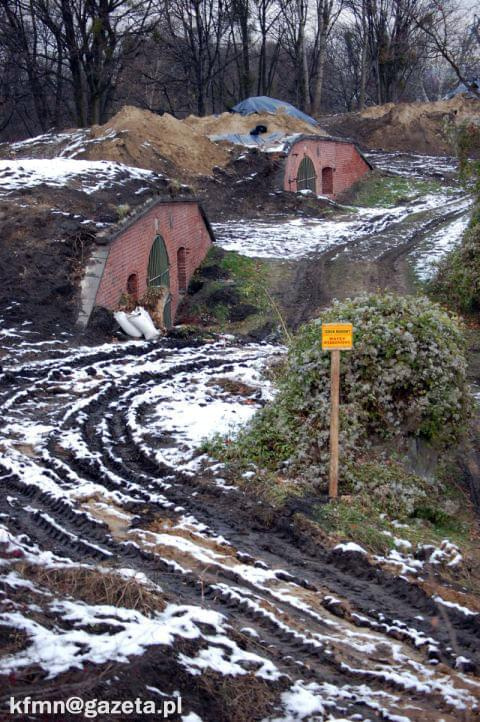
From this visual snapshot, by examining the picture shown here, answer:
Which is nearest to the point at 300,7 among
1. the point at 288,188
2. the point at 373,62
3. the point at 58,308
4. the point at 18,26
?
the point at 373,62

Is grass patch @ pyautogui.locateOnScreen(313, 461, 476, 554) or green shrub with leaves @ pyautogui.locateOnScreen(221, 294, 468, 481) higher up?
green shrub with leaves @ pyautogui.locateOnScreen(221, 294, 468, 481)

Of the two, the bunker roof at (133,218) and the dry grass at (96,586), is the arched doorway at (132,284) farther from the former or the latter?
the dry grass at (96,586)

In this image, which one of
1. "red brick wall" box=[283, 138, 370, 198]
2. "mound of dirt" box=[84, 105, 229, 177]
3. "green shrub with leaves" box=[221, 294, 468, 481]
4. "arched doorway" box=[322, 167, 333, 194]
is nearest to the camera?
"green shrub with leaves" box=[221, 294, 468, 481]

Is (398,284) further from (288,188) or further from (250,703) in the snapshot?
(250,703)

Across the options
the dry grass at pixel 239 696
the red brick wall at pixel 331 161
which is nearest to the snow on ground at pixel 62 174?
the red brick wall at pixel 331 161

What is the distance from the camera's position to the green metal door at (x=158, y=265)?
18.3m

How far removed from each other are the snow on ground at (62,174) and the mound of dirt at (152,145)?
5.54 metres

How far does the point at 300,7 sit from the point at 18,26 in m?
19.7

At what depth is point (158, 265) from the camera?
61.8ft

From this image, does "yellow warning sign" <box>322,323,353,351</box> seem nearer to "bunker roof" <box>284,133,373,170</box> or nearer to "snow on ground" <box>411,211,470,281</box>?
"snow on ground" <box>411,211,470,281</box>

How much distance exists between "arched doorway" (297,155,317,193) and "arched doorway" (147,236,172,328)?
13.0 m

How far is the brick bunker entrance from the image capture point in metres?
15.7

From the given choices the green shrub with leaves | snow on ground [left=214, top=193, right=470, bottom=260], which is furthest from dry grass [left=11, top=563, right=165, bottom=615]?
snow on ground [left=214, top=193, right=470, bottom=260]

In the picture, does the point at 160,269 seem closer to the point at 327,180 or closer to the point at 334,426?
the point at 334,426
